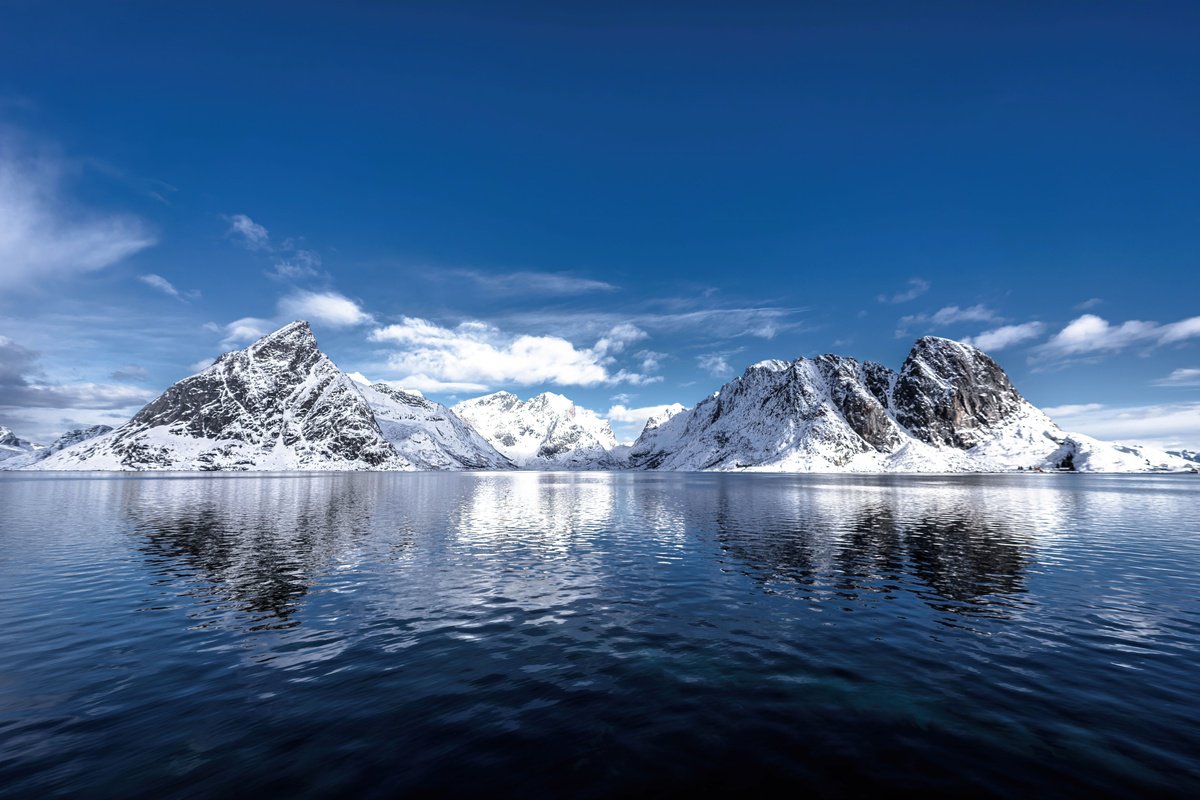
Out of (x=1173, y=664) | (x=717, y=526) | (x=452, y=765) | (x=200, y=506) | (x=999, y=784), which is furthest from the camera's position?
(x=200, y=506)

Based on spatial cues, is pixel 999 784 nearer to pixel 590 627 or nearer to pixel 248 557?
pixel 590 627

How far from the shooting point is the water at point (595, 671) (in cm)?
1321

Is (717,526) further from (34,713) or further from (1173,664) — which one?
(34,713)

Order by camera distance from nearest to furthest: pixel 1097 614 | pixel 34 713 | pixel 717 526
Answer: pixel 34 713, pixel 1097 614, pixel 717 526

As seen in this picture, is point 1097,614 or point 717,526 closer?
point 1097,614

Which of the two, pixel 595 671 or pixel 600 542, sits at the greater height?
pixel 595 671

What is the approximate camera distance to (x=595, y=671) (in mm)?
19750

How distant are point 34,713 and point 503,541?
3695 centimetres

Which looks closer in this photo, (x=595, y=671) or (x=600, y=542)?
(x=595, y=671)

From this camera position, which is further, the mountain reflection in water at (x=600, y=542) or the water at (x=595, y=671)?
the mountain reflection in water at (x=600, y=542)

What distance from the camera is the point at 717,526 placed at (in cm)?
6450

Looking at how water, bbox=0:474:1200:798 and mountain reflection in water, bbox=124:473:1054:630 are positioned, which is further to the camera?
mountain reflection in water, bbox=124:473:1054:630

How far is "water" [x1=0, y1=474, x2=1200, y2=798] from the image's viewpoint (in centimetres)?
1321

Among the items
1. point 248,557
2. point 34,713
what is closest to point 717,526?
point 248,557
